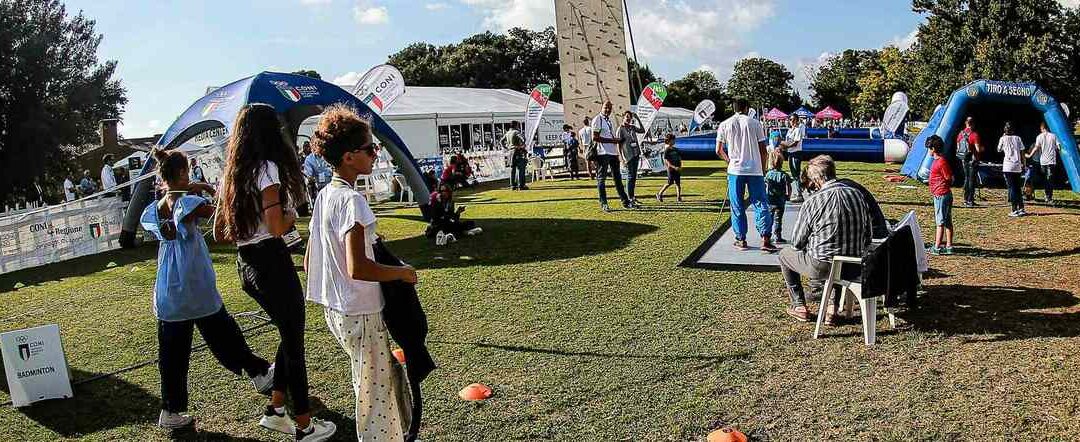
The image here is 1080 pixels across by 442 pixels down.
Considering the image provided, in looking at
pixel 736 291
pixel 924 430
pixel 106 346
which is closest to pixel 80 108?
pixel 106 346

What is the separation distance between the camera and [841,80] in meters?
76.2

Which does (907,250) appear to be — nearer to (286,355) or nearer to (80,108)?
(286,355)

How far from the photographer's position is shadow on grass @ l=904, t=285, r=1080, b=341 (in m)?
5.11

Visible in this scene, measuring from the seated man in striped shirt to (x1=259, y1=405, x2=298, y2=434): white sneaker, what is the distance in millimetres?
3587

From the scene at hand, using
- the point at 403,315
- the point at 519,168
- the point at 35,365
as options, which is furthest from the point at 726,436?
the point at 519,168

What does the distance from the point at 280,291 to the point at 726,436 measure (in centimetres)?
231

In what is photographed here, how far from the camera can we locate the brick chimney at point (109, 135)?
32656mm

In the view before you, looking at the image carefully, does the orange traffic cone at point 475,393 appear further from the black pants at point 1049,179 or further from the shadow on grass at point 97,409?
the black pants at point 1049,179

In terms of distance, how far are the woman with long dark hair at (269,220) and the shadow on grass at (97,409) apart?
1345 mm

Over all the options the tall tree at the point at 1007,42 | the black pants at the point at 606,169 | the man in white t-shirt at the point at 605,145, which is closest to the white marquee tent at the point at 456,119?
the black pants at the point at 606,169

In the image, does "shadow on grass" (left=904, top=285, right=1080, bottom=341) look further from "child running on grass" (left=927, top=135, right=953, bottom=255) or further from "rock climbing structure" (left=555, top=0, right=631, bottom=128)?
"rock climbing structure" (left=555, top=0, right=631, bottom=128)

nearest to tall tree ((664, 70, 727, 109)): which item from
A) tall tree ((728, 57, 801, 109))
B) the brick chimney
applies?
tall tree ((728, 57, 801, 109))

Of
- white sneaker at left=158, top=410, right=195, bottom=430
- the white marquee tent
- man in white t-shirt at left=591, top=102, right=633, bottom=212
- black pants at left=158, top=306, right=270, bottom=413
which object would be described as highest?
the white marquee tent

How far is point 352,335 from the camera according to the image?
A: 9.88 ft
